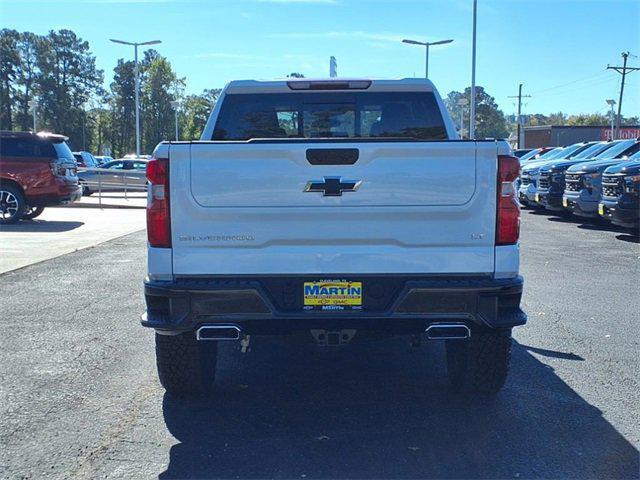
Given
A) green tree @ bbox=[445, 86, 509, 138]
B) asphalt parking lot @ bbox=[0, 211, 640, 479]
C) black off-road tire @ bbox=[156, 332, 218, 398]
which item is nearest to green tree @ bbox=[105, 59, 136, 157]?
green tree @ bbox=[445, 86, 509, 138]

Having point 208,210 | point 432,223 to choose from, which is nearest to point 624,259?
point 432,223

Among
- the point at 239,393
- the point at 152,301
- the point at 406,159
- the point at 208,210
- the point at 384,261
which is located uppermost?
the point at 406,159

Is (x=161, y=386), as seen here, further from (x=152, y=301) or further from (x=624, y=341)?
(x=624, y=341)

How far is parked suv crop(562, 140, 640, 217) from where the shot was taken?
47.2ft

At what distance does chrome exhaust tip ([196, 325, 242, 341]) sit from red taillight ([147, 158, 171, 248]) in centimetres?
51

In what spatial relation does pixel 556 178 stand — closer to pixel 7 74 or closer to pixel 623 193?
pixel 623 193

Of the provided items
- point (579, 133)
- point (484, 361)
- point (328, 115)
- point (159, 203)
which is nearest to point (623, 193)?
point (328, 115)

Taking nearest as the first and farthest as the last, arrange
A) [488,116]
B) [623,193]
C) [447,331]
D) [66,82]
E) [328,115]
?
[447,331], [328,115], [623,193], [66,82], [488,116]

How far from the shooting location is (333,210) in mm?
3846

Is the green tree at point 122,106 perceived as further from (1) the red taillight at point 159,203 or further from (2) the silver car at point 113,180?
(1) the red taillight at point 159,203

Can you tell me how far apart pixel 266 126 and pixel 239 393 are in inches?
83.8

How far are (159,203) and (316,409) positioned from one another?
67.2 inches

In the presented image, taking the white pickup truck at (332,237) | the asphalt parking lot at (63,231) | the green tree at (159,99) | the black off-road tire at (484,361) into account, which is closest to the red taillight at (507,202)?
the white pickup truck at (332,237)

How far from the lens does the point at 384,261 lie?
3.88 m
